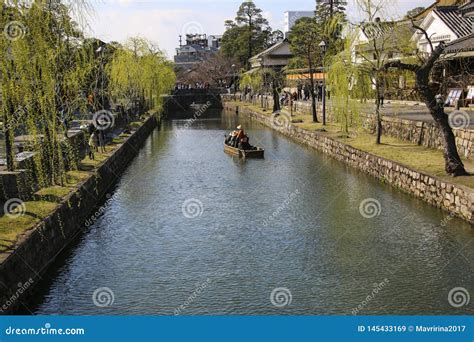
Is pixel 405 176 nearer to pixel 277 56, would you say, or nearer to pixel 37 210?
pixel 37 210

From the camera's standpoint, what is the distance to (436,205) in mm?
17250

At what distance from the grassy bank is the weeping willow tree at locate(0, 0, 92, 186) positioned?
36.8 ft

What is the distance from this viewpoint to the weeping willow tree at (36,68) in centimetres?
1235

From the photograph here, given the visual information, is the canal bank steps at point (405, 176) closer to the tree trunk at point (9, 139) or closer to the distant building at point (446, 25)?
the distant building at point (446, 25)

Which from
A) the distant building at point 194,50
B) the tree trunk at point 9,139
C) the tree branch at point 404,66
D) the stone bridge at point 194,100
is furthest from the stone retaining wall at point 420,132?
the distant building at point 194,50

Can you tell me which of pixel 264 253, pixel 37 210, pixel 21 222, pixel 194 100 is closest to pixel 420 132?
pixel 264 253

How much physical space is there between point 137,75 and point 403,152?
81.9 ft

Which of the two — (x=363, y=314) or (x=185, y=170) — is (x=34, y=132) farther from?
(x=185, y=170)

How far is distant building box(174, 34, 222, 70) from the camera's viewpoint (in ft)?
417

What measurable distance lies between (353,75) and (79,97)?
13.7 metres

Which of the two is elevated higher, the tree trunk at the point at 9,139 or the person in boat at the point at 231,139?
the tree trunk at the point at 9,139

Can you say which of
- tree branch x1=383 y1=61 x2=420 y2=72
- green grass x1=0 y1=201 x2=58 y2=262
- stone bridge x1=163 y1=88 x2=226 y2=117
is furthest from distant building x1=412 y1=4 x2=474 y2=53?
stone bridge x1=163 y1=88 x2=226 y2=117

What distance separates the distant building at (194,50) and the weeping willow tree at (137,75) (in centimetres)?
7164

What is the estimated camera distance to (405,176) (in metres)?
19.5
